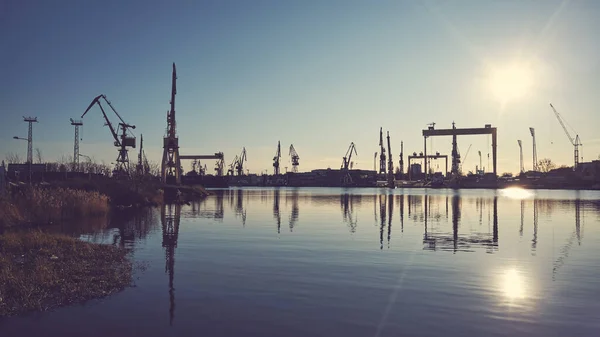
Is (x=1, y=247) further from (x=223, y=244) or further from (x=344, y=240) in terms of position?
(x=344, y=240)

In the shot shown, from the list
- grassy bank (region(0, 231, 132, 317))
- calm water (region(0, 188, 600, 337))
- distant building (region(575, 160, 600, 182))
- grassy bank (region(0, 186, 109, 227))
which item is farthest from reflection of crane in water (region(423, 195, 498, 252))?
distant building (region(575, 160, 600, 182))

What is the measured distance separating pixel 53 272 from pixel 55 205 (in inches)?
679

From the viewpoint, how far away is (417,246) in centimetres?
1970

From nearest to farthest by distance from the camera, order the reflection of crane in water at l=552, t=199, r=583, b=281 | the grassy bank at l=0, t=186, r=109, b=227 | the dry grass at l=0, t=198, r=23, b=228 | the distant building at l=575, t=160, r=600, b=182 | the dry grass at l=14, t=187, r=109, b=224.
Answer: the reflection of crane in water at l=552, t=199, r=583, b=281, the dry grass at l=0, t=198, r=23, b=228, the grassy bank at l=0, t=186, r=109, b=227, the dry grass at l=14, t=187, r=109, b=224, the distant building at l=575, t=160, r=600, b=182

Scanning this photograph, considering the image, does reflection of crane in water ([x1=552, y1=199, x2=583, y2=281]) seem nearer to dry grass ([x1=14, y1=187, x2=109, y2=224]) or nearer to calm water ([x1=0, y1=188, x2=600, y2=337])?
calm water ([x1=0, y1=188, x2=600, y2=337])

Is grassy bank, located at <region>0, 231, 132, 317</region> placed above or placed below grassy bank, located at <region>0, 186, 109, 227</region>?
below

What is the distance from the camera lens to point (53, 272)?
1173cm

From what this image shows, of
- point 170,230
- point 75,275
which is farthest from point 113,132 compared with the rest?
point 75,275

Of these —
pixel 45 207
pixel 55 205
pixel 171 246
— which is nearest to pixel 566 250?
pixel 171 246

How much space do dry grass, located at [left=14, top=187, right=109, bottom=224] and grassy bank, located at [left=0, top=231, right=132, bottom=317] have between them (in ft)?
32.2

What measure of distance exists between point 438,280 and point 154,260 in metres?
8.84

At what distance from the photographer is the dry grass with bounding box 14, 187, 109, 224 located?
25.8 metres

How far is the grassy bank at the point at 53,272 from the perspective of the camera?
993 cm

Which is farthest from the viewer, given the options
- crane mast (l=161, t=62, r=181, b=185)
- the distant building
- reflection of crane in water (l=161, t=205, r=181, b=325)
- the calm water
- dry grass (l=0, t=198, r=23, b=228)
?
the distant building
